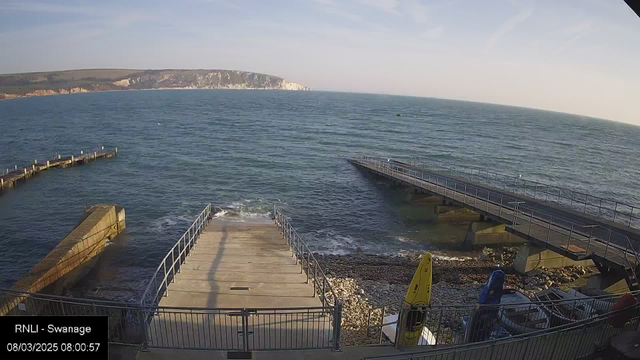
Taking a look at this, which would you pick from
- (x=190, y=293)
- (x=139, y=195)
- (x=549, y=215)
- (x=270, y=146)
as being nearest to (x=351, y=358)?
(x=190, y=293)

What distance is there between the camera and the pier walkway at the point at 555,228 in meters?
16.2

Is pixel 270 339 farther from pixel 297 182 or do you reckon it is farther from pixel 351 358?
pixel 297 182

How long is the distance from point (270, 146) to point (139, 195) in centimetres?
2846

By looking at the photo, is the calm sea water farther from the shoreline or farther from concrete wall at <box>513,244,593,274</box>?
concrete wall at <box>513,244,593,274</box>

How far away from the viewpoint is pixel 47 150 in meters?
52.2

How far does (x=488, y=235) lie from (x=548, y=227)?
13.7 feet

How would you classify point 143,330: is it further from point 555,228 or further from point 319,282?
point 555,228

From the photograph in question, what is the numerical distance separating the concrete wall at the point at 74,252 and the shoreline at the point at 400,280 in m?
12.1

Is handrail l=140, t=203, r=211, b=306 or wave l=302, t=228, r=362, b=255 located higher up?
handrail l=140, t=203, r=211, b=306

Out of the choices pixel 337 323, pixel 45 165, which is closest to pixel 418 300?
pixel 337 323

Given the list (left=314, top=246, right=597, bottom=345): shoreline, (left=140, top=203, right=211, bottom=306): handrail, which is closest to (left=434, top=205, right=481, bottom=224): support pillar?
(left=314, top=246, right=597, bottom=345): shoreline

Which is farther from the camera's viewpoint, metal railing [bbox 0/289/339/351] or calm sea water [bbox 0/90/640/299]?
calm sea water [bbox 0/90/640/299]

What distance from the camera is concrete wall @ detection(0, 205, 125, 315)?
1614cm

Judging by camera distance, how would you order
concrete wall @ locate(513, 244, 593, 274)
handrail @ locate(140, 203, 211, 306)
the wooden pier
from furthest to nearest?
the wooden pier < concrete wall @ locate(513, 244, 593, 274) < handrail @ locate(140, 203, 211, 306)
